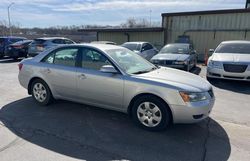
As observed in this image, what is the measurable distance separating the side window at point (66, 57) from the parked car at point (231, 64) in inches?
212

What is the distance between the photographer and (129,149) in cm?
330

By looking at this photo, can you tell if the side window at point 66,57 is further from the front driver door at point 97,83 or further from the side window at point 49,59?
the front driver door at point 97,83

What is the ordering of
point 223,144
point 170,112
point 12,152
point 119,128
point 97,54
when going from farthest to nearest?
point 97,54 < point 119,128 < point 170,112 < point 223,144 < point 12,152

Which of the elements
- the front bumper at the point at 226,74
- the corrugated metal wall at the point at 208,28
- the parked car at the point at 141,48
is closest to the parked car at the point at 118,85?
the front bumper at the point at 226,74

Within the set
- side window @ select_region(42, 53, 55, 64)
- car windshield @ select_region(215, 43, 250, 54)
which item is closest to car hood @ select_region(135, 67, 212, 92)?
side window @ select_region(42, 53, 55, 64)

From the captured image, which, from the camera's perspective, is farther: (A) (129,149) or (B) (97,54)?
(B) (97,54)

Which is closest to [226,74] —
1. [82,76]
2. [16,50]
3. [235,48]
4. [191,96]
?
[235,48]

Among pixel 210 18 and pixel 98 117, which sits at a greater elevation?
pixel 210 18

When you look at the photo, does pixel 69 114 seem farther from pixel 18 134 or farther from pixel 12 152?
pixel 12 152

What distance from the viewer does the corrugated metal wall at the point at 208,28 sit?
1445 centimetres

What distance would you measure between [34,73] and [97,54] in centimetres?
173

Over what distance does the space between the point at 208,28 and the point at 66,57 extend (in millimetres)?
13305

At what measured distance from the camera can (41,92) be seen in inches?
200

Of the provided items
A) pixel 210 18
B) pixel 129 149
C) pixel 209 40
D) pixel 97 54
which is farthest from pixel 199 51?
pixel 129 149
